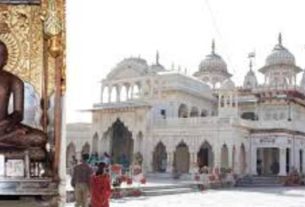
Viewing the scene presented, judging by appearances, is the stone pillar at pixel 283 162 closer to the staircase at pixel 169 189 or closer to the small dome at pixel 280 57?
the staircase at pixel 169 189

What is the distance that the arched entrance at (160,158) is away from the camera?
1319 inches

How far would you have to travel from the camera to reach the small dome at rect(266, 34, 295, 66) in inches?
1516

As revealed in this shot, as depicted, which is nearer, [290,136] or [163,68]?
[290,136]

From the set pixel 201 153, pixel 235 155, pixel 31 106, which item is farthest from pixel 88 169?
pixel 201 153

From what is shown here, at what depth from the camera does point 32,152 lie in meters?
5.42

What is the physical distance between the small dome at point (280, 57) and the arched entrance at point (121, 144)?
36.7 ft

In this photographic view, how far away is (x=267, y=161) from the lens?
34469 mm

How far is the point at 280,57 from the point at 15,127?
114 ft

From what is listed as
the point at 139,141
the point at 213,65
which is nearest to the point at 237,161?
the point at 139,141

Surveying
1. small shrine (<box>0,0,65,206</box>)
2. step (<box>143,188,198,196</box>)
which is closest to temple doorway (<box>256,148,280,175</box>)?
step (<box>143,188,198,196</box>)

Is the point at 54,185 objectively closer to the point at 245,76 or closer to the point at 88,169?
the point at 88,169

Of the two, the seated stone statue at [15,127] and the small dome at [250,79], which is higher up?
the small dome at [250,79]

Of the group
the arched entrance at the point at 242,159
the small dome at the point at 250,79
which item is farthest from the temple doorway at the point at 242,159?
the small dome at the point at 250,79

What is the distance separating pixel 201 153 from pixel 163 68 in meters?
11.0
